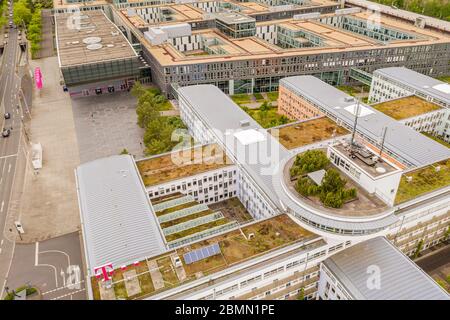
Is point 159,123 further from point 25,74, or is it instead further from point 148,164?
point 25,74

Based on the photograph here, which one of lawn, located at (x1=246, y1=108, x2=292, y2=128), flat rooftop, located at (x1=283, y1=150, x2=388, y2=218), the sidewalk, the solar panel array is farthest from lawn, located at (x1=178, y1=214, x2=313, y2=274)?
lawn, located at (x1=246, y1=108, x2=292, y2=128)

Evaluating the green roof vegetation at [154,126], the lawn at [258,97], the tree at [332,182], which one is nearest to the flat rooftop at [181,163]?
the green roof vegetation at [154,126]

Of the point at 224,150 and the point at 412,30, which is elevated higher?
the point at 412,30

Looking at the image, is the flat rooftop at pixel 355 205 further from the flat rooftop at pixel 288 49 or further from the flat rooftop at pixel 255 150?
the flat rooftop at pixel 288 49

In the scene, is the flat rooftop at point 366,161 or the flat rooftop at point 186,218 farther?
the flat rooftop at point 186,218

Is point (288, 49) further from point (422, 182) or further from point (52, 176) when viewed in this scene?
point (52, 176)

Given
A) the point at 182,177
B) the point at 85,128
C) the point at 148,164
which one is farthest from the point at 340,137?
the point at 85,128

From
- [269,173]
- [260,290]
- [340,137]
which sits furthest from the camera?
[340,137]
